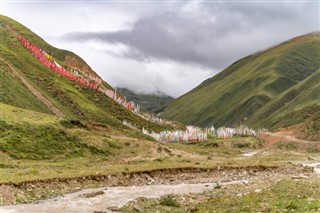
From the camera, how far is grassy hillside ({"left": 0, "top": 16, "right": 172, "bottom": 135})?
125 m

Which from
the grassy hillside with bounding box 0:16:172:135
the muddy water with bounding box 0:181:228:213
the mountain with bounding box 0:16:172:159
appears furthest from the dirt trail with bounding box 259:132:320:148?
the muddy water with bounding box 0:181:228:213

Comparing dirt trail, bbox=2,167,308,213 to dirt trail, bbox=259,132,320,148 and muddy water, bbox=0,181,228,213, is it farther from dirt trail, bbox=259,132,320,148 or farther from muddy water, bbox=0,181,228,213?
dirt trail, bbox=259,132,320,148

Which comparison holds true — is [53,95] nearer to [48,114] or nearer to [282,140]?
[48,114]

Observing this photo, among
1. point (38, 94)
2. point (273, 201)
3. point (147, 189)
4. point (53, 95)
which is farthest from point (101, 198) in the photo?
point (53, 95)

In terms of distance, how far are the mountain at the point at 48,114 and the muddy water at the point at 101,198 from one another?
26.7 metres

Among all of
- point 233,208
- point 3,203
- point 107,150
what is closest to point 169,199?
point 233,208

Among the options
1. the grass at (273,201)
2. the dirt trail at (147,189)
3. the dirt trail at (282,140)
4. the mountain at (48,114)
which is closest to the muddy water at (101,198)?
the dirt trail at (147,189)

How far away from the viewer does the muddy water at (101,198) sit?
3331 cm

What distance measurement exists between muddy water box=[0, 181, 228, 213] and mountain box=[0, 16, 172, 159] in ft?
87.5

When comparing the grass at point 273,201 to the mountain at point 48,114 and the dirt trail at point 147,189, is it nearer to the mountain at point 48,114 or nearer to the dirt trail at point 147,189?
the dirt trail at point 147,189

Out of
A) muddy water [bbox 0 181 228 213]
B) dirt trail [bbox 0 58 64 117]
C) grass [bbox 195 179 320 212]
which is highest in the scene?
dirt trail [bbox 0 58 64 117]

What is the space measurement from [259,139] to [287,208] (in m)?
162

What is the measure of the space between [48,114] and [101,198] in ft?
246

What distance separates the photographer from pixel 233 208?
2864 centimetres
